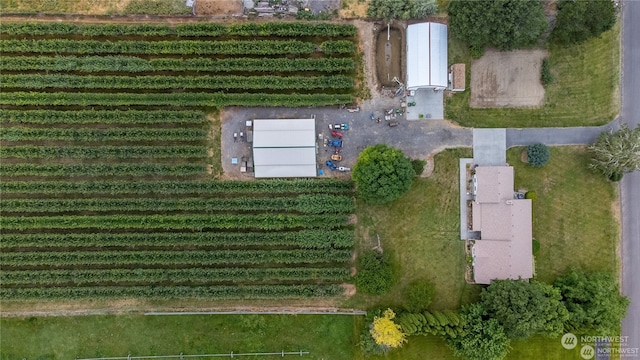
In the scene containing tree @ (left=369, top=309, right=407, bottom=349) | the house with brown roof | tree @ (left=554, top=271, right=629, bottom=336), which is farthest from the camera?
the house with brown roof

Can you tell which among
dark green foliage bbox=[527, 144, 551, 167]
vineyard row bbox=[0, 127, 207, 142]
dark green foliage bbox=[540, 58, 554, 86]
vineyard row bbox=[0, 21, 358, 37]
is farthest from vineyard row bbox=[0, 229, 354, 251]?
dark green foliage bbox=[540, 58, 554, 86]

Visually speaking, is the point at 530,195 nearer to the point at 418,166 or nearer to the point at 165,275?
the point at 418,166

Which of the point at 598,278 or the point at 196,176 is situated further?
the point at 196,176

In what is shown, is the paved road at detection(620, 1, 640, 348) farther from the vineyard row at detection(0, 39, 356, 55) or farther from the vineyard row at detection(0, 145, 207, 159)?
the vineyard row at detection(0, 145, 207, 159)

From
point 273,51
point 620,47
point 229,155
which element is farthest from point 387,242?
point 620,47

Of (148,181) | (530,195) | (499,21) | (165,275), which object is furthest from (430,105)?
(165,275)

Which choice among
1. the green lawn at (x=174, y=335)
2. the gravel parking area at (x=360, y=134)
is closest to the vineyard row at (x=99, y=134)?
the gravel parking area at (x=360, y=134)

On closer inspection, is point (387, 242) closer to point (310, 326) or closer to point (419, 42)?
point (310, 326)
